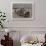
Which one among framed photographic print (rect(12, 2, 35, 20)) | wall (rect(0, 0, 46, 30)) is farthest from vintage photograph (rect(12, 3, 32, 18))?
wall (rect(0, 0, 46, 30))

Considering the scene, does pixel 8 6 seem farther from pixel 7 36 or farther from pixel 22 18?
pixel 7 36

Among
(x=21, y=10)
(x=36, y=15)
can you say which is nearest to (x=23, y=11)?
(x=21, y=10)

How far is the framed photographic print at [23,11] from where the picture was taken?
3.38 meters

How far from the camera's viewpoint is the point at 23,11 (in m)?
3.39

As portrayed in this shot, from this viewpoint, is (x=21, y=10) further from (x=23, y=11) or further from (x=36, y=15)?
(x=36, y=15)

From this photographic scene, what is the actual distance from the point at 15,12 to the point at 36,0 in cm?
56

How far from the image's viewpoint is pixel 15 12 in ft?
11.1

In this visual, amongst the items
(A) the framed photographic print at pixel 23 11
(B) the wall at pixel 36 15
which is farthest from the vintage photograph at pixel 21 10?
(B) the wall at pixel 36 15

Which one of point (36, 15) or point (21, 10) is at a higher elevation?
point (21, 10)

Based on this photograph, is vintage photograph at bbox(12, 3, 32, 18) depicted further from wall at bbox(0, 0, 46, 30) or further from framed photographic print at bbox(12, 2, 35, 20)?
wall at bbox(0, 0, 46, 30)

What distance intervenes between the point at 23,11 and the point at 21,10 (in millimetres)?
52

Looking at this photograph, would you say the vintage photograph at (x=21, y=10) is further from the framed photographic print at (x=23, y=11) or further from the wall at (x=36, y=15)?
the wall at (x=36, y=15)

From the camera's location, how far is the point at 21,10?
339cm

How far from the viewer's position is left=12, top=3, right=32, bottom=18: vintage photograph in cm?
338
